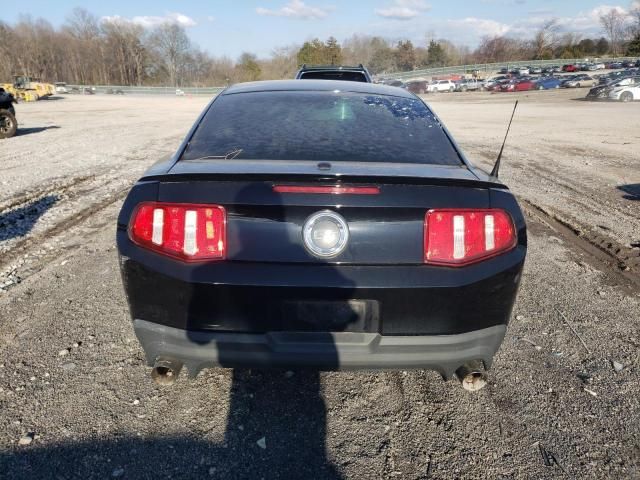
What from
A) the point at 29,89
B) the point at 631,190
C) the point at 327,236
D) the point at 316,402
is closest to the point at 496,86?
the point at 29,89

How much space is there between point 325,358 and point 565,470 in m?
1.17

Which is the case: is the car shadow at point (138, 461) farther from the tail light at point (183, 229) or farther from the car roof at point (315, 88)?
the car roof at point (315, 88)

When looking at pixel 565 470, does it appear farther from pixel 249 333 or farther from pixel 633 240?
pixel 633 240

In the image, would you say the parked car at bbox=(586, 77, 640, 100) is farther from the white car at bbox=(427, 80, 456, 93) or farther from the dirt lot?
the dirt lot

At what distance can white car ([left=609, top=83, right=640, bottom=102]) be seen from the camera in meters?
26.5

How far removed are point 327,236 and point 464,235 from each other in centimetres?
61

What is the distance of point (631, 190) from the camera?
7168 mm

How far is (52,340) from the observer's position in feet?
9.91

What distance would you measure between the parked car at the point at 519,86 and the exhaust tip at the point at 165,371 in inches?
1950

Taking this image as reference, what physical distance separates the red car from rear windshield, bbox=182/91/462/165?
47651 millimetres

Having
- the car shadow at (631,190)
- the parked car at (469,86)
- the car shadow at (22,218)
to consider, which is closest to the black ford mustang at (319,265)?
the car shadow at (22,218)

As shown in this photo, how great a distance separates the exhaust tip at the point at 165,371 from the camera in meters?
2.17

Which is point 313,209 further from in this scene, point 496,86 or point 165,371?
point 496,86

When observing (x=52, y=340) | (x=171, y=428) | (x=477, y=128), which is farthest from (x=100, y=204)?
(x=477, y=128)
